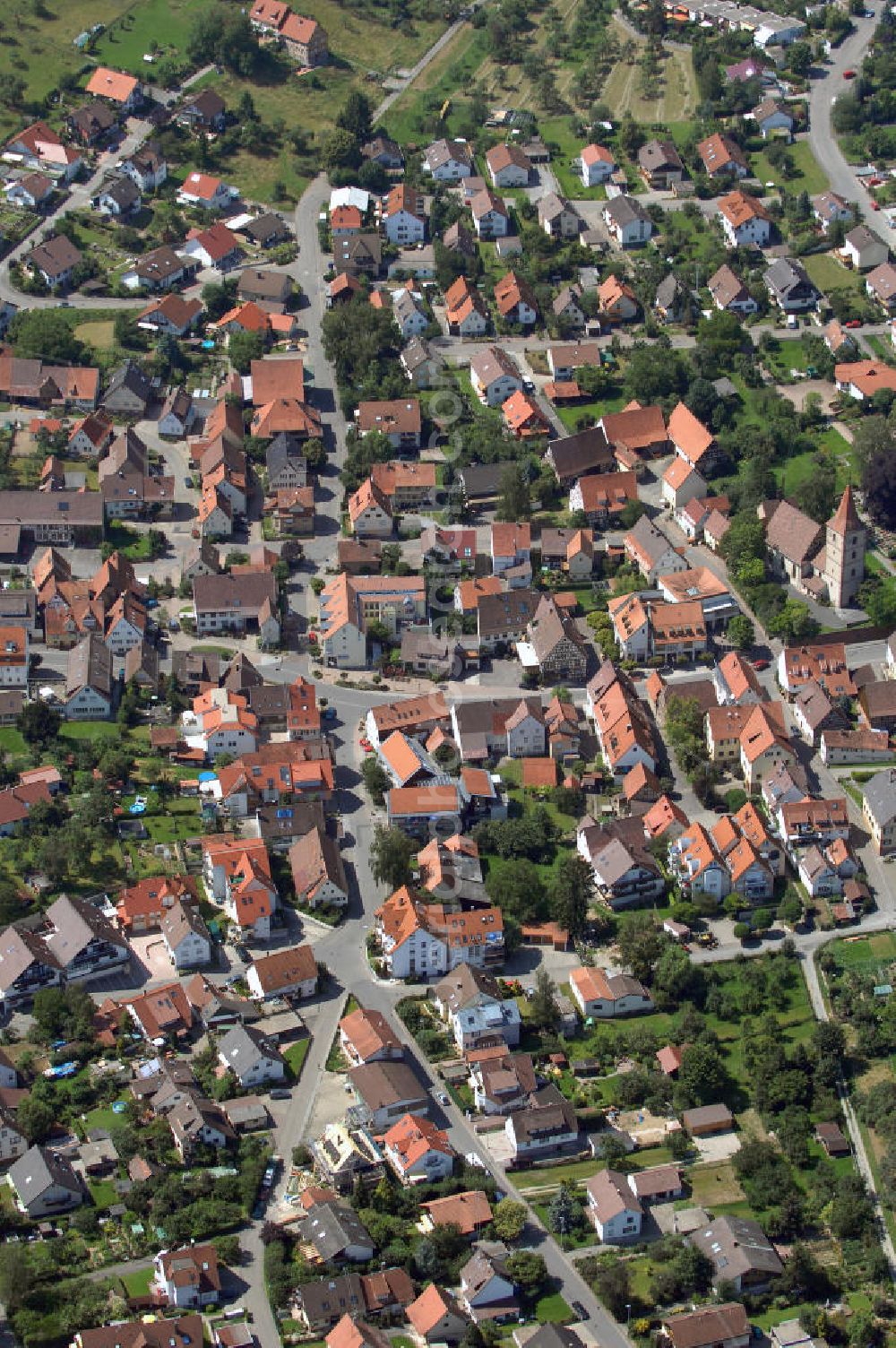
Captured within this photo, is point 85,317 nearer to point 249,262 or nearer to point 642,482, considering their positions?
point 249,262

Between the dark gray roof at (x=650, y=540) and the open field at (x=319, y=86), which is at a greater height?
the dark gray roof at (x=650, y=540)

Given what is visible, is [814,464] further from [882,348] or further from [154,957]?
[154,957]

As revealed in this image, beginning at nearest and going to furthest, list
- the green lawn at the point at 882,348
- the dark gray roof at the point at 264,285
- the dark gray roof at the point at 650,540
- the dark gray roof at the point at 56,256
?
the dark gray roof at the point at 650,540, the green lawn at the point at 882,348, the dark gray roof at the point at 264,285, the dark gray roof at the point at 56,256

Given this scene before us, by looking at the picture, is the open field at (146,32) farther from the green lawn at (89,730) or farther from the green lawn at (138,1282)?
the green lawn at (138,1282)

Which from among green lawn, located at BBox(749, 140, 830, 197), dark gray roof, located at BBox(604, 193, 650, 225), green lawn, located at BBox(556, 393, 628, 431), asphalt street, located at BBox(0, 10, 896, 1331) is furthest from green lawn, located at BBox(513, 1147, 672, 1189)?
green lawn, located at BBox(749, 140, 830, 197)

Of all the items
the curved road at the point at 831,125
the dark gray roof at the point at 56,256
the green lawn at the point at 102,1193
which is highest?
the curved road at the point at 831,125

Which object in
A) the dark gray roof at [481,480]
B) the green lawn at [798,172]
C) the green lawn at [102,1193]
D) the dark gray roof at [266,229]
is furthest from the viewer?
the green lawn at [798,172]

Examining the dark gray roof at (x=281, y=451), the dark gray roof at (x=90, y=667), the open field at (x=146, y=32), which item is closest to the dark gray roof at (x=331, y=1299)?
the dark gray roof at (x=90, y=667)

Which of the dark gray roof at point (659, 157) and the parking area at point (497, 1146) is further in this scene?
the dark gray roof at point (659, 157)
